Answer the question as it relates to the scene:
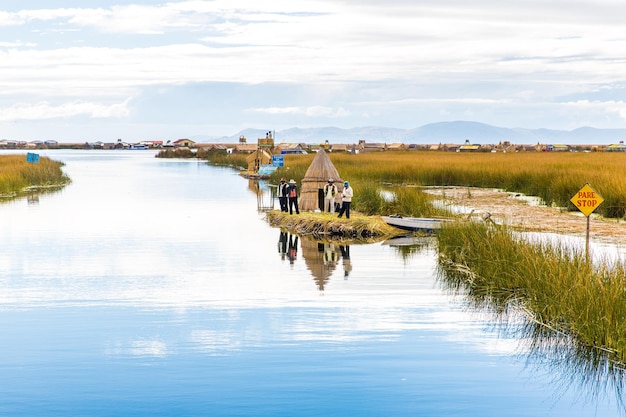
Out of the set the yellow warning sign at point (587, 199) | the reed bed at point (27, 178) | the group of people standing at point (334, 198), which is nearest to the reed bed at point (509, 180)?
the group of people standing at point (334, 198)

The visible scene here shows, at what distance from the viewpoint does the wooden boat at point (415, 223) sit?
29.3 meters

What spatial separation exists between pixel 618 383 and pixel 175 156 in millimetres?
151590

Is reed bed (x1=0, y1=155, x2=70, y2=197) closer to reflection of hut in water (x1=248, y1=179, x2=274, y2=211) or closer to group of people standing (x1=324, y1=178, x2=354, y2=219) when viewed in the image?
reflection of hut in water (x1=248, y1=179, x2=274, y2=211)

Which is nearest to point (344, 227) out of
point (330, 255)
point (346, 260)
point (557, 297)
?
point (330, 255)

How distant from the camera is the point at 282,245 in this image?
94.0ft

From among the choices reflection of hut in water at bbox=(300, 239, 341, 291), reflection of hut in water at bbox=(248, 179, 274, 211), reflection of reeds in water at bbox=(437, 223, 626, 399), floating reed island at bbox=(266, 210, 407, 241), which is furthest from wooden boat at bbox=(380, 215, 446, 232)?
reflection of hut in water at bbox=(248, 179, 274, 211)

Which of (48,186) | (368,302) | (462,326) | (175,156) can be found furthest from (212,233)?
(175,156)

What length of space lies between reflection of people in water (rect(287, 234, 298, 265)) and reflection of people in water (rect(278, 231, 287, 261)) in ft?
0.51

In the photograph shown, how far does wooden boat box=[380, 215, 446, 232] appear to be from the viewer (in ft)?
96.2

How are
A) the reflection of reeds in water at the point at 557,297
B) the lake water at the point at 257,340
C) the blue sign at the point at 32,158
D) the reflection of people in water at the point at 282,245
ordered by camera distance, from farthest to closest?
the blue sign at the point at 32,158 → the reflection of people in water at the point at 282,245 → the reflection of reeds in water at the point at 557,297 → the lake water at the point at 257,340

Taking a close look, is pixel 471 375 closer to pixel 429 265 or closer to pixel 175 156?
pixel 429 265

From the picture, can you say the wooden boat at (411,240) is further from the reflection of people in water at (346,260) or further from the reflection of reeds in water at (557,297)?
the reflection of reeds in water at (557,297)

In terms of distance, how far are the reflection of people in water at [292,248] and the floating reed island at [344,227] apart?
28.9 inches

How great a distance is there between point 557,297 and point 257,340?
476 centimetres
